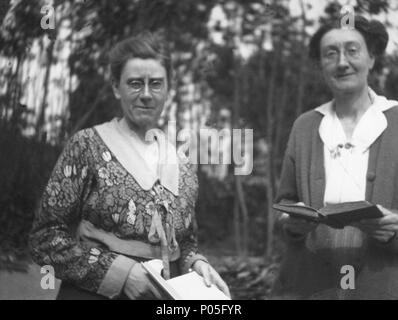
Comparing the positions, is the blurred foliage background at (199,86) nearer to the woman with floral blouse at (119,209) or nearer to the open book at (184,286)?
the woman with floral blouse at (119,209)

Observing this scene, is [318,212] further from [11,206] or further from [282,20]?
[282,20]

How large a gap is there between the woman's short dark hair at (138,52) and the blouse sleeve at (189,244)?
1.46 feet

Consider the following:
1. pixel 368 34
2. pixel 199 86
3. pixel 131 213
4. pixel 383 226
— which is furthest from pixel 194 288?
pixel 199 86

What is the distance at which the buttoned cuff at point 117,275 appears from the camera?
1771mm

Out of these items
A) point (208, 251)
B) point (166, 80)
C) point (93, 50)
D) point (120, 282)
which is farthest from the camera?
point (208, 251)

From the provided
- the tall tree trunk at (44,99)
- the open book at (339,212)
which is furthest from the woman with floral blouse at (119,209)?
the tall tree trunk at (44,99)

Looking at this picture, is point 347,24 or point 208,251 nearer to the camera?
point 347,24

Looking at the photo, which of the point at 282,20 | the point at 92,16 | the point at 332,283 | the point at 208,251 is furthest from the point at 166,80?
the point at 208,251

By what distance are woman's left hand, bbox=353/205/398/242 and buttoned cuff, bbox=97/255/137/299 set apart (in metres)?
0.74


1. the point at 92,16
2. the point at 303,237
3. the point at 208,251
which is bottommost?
the point at 208,251

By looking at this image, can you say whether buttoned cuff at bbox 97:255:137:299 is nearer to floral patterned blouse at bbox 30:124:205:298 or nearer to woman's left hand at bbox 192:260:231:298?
floral patterned blouse at bbox 30:124:205:298

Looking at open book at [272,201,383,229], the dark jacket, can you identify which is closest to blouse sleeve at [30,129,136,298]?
open book at [272,201,383,229]
